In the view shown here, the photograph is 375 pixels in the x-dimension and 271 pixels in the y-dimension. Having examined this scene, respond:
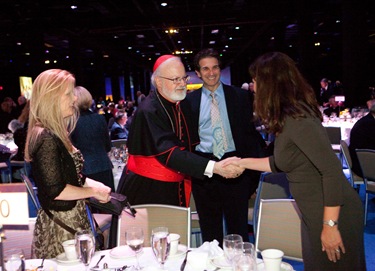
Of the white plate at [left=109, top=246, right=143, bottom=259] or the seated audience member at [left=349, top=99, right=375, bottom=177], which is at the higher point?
the seated audience member at [left=349, top=99, right=375, bottom=177]

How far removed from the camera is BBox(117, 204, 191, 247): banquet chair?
2539 mm

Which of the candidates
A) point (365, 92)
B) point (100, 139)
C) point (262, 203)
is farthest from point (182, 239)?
point (365, 92)

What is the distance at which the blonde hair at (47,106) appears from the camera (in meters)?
2.15

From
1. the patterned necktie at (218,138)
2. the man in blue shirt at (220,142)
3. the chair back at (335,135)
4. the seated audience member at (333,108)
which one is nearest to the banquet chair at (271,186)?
the man in blue shirt at (220,142)

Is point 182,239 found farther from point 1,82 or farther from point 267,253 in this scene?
point 1,82

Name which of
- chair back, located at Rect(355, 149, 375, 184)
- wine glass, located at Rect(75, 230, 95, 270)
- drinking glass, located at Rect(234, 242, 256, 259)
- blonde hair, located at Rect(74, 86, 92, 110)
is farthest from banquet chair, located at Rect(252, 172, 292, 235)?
blonde hair, located at Rect(74, 86, 92, 110)

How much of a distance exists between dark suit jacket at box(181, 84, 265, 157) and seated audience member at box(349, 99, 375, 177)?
2.36m

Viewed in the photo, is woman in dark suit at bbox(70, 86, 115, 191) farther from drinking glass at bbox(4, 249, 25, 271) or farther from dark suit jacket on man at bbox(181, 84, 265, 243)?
drinking glass at bbox(4, 249, 25, 271)

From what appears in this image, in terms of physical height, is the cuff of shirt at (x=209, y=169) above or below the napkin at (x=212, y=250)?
above

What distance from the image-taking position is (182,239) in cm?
258

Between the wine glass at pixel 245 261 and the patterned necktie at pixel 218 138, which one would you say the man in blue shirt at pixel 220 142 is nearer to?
the patterned necktie at pixel 218 138

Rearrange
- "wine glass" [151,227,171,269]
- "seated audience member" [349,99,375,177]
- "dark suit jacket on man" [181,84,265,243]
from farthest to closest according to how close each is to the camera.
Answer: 1. "seated audience member" [349,99,375,177]
2. "dark suit jacket on man" [181,84,265,243]
3. "wine glass" [151,227,171,269]

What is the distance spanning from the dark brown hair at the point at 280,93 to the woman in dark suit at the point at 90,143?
9.05 feet

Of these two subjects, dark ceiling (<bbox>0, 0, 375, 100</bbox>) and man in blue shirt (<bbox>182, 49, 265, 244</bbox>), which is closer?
man in blue shirt (<bbox>182, 49, 265, 244</bbox>)
